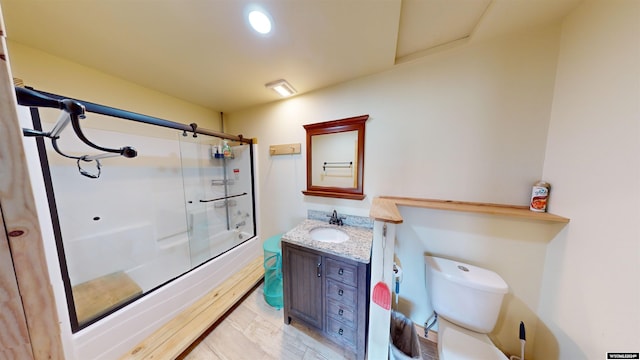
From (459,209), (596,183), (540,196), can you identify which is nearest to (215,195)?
(459,209)

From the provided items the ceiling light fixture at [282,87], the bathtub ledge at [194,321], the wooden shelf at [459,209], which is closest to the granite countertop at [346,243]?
the wooden shelf at [459,209]

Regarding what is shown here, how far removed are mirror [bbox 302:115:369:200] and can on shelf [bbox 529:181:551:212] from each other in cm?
108

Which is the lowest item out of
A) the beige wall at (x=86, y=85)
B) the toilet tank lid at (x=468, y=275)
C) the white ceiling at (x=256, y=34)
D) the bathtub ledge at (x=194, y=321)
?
the bathtub ledge at (x=194, y=321)

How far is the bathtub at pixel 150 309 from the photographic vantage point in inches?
44.1

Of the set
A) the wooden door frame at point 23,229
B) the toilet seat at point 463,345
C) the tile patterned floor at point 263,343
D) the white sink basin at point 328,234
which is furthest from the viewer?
the white sink basin at point 328,234

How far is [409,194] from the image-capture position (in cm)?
148

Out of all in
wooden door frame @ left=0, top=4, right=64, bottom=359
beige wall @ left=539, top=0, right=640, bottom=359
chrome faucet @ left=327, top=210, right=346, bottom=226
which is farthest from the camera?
chrome faucet @ left=327, top=210, right=346, bottom=226

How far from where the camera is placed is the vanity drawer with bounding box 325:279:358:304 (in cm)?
120

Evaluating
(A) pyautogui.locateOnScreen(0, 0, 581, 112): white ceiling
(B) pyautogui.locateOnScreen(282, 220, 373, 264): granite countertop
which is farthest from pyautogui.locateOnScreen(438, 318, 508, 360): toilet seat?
(A) pyautogui.locateOnScreen(0, 0, 581, 112): white ceiling

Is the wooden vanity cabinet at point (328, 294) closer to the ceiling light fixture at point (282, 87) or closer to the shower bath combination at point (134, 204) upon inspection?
the shower bath combination at point (134, 204)

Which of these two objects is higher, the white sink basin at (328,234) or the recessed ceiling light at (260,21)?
the recessed ceiling light at (260,21)

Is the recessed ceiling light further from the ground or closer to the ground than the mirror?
further from the ground

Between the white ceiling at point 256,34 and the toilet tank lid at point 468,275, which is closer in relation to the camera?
the white ceiling at point 256,34

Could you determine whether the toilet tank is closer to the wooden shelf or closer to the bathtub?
the wooden shelf
